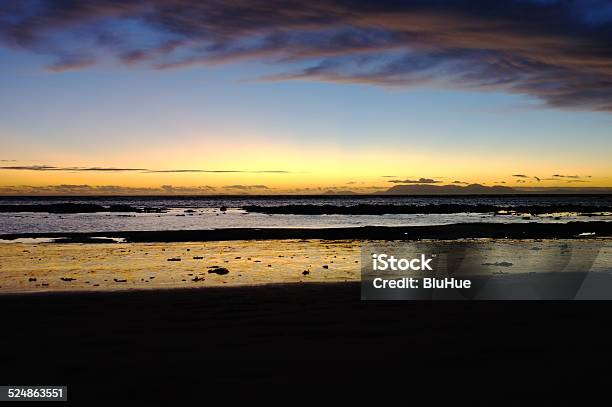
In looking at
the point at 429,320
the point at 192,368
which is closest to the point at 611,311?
the point at 429,320

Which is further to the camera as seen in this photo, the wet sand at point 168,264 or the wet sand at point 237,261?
the wet sand at point 237,261

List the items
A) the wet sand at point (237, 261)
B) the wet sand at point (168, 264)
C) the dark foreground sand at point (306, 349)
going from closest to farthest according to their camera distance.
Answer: the dark foreground sand at point (306, 349)
the wet sand at point (168, 264)
the wet sand at point (237, 261)

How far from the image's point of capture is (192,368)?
872cm

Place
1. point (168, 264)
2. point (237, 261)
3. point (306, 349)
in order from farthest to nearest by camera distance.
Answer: point (237, 261)
point (168, 264)
point (306, 349)

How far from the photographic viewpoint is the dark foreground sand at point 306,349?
793 centimetres

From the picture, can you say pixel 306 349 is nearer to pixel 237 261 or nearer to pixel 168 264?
pixel 168 264

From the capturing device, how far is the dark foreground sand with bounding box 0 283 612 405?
7.93m

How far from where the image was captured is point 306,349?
9.72m

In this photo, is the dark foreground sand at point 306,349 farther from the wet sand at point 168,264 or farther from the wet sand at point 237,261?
the wet sand at point 237,261

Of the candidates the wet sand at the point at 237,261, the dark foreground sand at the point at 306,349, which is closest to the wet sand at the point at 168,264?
the wet sand at the point at 237,261

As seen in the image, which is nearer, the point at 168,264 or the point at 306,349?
the point at 306,349

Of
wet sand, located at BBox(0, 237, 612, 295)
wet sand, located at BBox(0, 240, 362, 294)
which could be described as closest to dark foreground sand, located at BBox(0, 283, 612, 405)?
wet sand, located at BBox(0, 240, 362, 294)

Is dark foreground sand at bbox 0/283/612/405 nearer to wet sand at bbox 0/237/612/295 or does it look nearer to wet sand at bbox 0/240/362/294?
wet sand at bbox 0/240/362/294

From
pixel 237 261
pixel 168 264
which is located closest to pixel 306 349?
pixel 168 264
